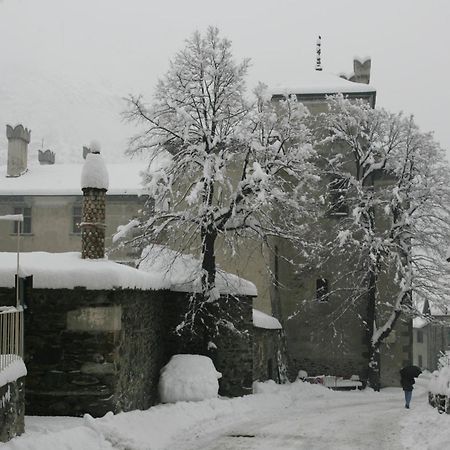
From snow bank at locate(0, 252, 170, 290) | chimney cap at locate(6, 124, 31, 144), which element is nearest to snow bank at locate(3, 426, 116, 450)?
snow bank at locate(0, 252, 170, 290)

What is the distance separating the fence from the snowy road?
356 centimetres

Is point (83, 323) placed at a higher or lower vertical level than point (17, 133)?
lower

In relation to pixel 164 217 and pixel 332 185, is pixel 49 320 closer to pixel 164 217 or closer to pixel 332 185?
pixel 164 217

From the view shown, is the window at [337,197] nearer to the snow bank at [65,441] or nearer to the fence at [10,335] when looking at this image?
the snow bank at [65,441]

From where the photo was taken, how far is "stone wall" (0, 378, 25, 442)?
8.60 m

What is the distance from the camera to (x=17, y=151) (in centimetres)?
3381

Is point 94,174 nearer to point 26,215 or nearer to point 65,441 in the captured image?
point 65,441

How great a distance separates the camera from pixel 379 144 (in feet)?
80.5

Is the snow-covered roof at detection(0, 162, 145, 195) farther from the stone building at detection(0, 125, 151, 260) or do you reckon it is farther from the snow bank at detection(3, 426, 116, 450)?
the snow bank at detection(3, 426, 116, 450)

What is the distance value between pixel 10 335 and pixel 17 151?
1014 inches

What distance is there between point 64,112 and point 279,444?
465ft

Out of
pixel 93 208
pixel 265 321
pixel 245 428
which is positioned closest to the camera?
pixel 93 208

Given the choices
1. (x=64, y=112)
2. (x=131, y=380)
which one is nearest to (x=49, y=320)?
(x=131, y=380)

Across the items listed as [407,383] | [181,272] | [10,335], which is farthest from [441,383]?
[10,335]
